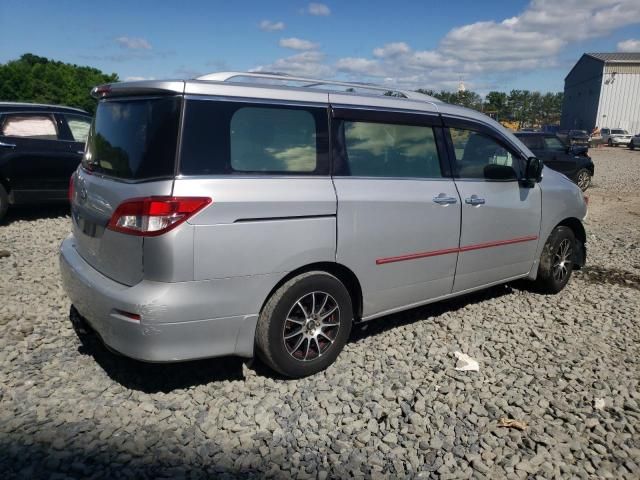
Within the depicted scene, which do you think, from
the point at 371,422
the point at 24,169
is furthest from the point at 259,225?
the point at 24,169

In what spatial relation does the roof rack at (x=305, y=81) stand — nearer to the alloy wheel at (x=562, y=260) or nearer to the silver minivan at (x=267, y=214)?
the silver minivan at (x=267, y=214)

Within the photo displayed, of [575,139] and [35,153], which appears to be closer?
[35,153]

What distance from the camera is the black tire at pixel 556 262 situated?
17.1ft

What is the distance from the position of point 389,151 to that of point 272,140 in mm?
1030

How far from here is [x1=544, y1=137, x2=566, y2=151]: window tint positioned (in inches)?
556

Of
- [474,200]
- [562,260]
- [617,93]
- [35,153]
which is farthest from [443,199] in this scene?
[617,93]

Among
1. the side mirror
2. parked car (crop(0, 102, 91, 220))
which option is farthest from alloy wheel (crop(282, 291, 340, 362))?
parked car (crop(0, 102, 91, 220))

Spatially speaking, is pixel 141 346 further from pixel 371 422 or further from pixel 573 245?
pixel 573 245

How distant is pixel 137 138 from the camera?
3072mm

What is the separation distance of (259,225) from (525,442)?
6.55ft

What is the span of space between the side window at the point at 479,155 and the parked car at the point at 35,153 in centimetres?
632

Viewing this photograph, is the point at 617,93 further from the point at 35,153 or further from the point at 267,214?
the point at 267,214

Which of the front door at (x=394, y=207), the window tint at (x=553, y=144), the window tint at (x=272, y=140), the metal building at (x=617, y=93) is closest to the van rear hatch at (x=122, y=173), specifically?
the window tint at (x=272, y=140)

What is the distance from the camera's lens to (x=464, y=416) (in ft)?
10.4
